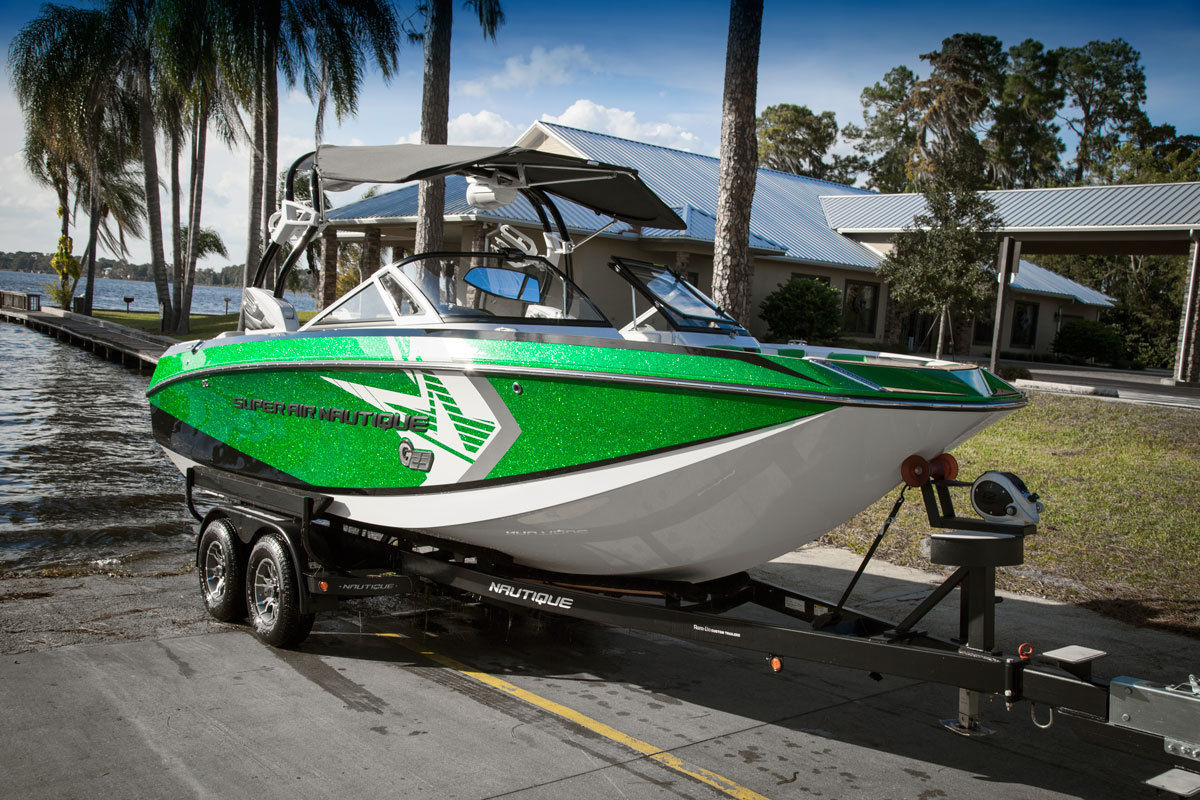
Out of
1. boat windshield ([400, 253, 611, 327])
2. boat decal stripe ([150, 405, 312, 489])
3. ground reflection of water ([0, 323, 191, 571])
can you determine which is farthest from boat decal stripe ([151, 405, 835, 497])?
ground reflection of water ([0, 323, 191, 571])

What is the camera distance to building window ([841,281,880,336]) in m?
28.1

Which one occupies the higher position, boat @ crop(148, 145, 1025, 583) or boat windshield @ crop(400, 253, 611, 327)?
boat windshield @ crop(400, 253, 611, 327)

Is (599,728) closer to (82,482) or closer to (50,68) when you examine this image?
(82,482)

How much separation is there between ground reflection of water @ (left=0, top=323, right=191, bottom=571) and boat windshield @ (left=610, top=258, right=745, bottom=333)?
438 centimetres

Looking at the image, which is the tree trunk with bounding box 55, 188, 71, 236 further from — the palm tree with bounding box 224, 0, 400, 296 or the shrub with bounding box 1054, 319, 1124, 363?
the shrub with bounding box 1054, 319, 1124, 363

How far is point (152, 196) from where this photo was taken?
113 feet

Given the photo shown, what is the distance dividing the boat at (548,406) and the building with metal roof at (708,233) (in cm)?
1289

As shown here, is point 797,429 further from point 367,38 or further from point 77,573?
point 367,38

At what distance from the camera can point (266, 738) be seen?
4098 mm

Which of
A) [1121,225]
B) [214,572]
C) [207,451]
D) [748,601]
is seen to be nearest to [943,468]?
[748,601]

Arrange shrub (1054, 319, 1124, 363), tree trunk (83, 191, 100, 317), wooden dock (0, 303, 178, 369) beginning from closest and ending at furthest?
wooden dock (0, 303, 178, 369), shrub (1054, 319, 1124, 363), tree trunk (83, 191, 100, 317)

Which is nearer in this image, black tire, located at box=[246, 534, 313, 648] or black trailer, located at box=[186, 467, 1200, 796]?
black trailer, located at box=[186, 467, 1200, 796]

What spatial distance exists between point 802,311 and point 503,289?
18209 mm

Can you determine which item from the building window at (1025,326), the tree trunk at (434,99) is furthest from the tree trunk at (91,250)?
the building window at (1025,326)
